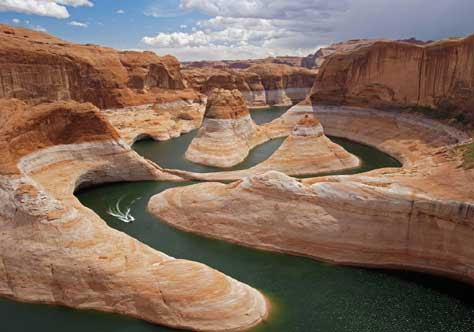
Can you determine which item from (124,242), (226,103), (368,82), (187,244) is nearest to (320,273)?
(187,244)

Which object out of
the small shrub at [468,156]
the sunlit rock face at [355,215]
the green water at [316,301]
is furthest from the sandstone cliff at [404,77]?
the green water at [316,301]

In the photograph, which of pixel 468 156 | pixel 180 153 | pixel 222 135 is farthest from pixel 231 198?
pixel 180 153

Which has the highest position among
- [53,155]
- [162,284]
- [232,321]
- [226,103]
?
[226,103]

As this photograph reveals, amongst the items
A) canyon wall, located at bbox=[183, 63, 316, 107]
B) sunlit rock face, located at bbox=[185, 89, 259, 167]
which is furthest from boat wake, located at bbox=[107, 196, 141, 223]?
canyon wall, located at bbox=[183, 63, 316, 107]

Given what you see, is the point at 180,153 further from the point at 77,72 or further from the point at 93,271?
the point at 93,271

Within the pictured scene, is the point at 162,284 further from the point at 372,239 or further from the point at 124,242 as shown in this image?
the point at 372,239

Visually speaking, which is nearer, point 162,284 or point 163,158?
point 162,284

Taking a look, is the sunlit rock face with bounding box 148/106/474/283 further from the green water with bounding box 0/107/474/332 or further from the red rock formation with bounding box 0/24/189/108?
the red rock formation with bounding box 0/24/189/108
